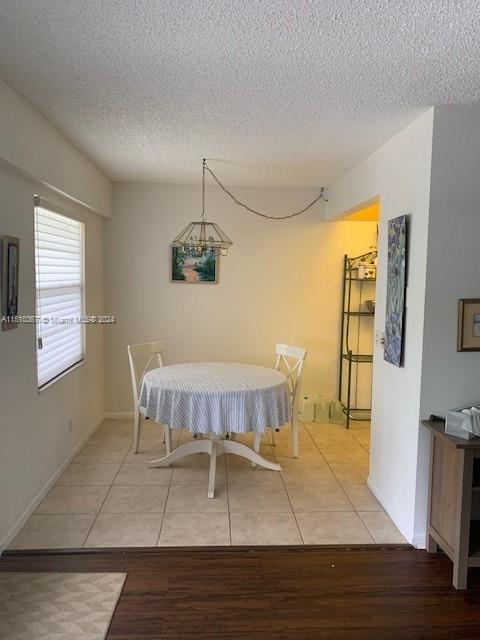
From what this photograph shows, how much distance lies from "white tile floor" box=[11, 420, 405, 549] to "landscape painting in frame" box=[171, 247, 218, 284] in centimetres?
173

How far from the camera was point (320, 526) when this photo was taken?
2977 millimetres

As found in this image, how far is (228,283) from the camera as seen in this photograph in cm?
514

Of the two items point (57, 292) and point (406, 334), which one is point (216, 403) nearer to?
point (406, 334)

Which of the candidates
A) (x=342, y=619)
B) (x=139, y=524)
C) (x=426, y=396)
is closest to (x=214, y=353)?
(x=139, y=524)

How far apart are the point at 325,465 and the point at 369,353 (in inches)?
67.9

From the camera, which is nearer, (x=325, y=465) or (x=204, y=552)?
(x=204, y=552)

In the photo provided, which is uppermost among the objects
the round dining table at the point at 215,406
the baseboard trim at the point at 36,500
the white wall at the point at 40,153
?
the white wall at the point at 40,153

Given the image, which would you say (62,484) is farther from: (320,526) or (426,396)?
(426,396)

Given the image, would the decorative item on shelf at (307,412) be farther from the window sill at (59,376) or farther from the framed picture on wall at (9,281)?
the framed picture on wall at (9,281)

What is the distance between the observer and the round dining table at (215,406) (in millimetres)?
3357

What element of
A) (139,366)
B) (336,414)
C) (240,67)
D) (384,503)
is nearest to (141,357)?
(139,366)

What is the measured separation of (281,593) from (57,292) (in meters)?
2.57

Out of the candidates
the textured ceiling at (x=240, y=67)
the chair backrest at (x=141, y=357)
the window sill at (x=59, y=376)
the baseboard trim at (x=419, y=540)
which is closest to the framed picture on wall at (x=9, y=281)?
the window sill at (x=59, y=376)

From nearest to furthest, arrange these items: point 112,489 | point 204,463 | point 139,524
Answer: point 139,524, point 112,489, point 204,463
